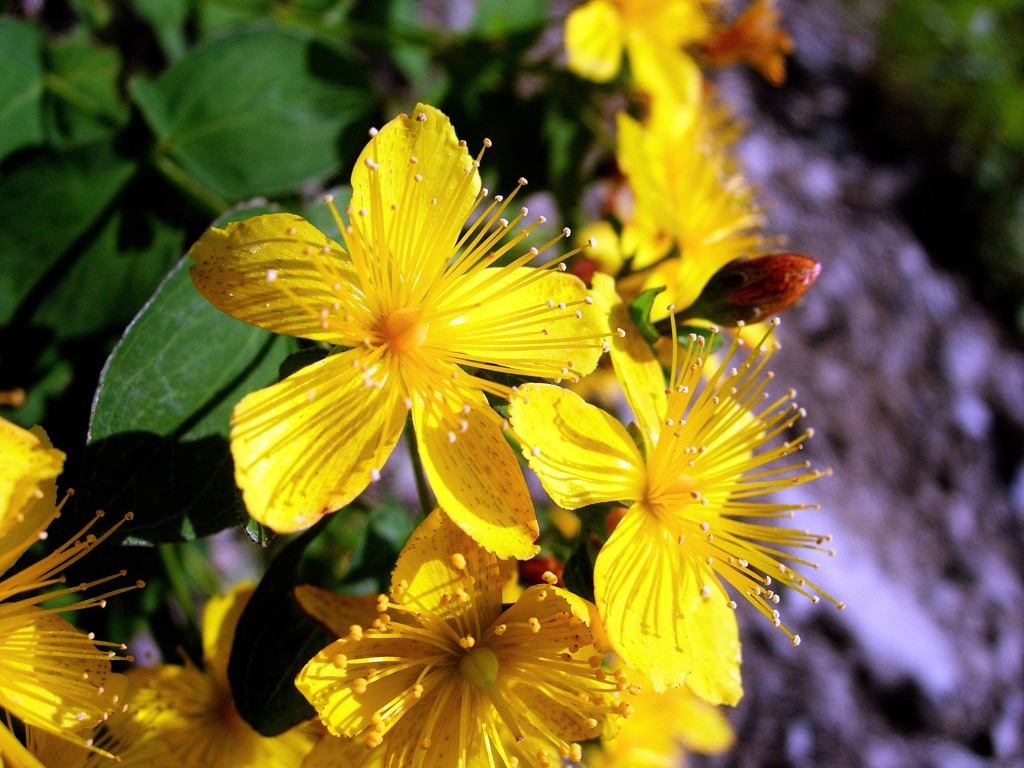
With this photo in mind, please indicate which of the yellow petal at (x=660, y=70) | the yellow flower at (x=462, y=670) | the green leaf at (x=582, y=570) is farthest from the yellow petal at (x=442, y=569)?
the yellow petal at (x=660, y=70)

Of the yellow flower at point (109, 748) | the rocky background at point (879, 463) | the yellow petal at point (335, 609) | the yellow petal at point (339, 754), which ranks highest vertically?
the yellow petal at point (335, 609)

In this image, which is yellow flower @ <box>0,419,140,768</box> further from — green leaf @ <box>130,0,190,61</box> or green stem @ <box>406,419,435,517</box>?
green leaf @ <box>130,0,190,61</box>

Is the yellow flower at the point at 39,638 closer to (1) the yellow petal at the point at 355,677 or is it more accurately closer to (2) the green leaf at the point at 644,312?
(1) the yellow petal at the point at 355,677

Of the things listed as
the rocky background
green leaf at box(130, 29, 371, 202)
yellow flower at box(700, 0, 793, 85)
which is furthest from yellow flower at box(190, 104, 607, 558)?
the rocky background

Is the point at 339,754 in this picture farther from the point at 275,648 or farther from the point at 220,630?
the point at 220,630

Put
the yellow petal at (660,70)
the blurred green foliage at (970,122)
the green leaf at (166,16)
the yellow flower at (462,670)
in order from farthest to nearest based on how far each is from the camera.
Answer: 1. the blurred green foliage at (970,122)
2. the yellow petal at (660,70)
3. the green leaf at (166,16)
4. the yellow flower at (462,670)

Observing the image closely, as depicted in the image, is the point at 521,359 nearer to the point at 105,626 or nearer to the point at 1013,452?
the point at 105,626
